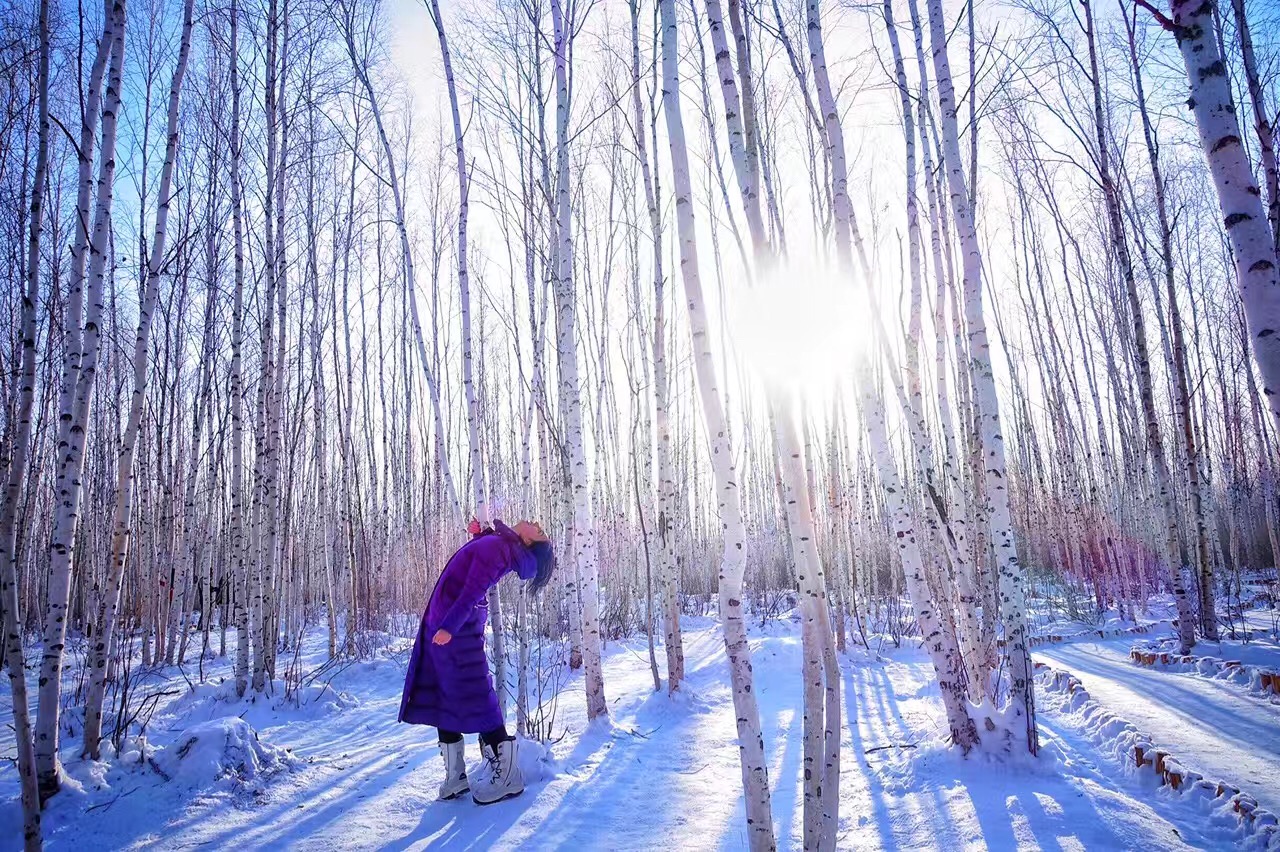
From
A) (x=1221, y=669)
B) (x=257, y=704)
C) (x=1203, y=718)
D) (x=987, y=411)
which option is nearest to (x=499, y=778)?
(x=257, y=704)

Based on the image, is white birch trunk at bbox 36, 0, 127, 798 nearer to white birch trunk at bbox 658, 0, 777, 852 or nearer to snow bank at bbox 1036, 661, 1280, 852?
white birch trunk at bbox 658, 0, 777, 852

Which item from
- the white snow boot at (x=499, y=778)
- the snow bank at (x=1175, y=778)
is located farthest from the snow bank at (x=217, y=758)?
the snow bank at (x=1175, y=778)

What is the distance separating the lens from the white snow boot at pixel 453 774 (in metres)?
3.33

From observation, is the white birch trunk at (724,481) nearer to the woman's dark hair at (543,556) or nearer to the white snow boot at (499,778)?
the woman's dark hair at (543,556)

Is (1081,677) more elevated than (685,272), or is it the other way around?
(685,272)

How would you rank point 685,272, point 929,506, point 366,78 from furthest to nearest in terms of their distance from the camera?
point 366,78, point 929,506, point 685,272

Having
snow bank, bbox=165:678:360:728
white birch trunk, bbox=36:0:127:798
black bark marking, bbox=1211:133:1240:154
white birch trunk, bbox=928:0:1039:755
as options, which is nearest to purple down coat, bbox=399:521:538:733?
white birch trunk, bbox=36:0:127:798

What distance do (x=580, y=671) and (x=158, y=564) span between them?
16.0 feet

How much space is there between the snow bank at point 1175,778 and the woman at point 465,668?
3.14m

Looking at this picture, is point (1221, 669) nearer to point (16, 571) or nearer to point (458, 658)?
point (458, 658)

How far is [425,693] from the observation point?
3.24 m

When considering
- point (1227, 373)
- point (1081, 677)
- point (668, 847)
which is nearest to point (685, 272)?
point (668, 847)

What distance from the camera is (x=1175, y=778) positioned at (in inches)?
116

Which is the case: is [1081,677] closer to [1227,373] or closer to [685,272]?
[685,272]
